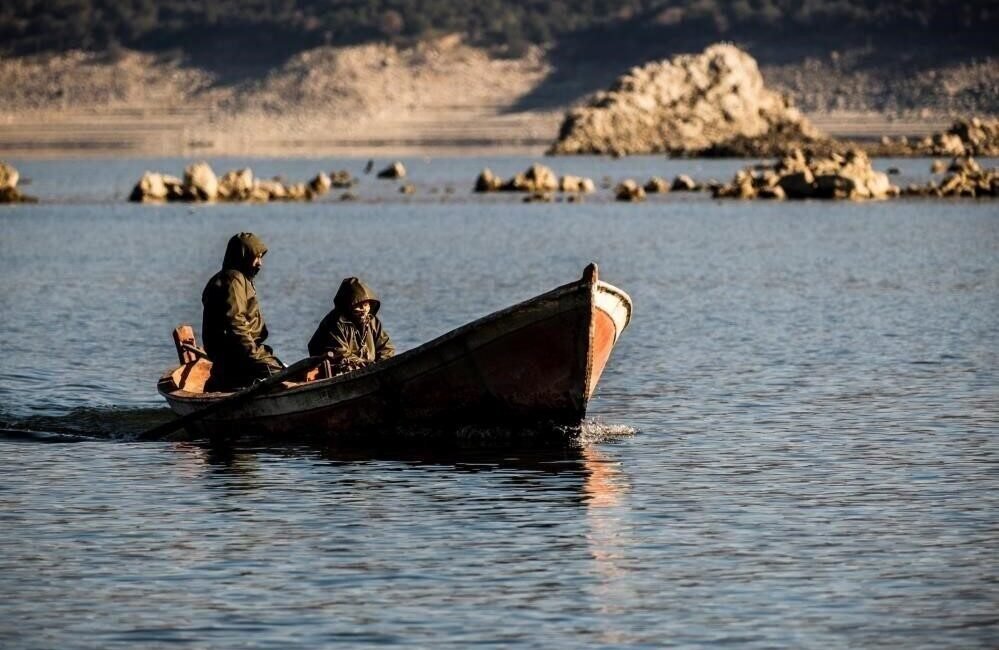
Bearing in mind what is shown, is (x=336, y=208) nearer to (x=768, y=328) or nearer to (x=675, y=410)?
(x=768, y=328)

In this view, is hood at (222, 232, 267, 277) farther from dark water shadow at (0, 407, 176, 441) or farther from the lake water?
dark water shadow at (0, 407, 176, 441)

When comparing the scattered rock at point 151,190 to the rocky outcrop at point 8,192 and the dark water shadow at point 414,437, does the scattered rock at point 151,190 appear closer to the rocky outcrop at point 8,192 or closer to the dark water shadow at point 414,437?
the rocky outcrop at point 8,192

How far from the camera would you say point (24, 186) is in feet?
479

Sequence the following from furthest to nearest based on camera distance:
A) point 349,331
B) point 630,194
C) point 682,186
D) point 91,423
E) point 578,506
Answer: point 682,186 → point 630,194 → point 91,423 → point 349,331 → point 578,506

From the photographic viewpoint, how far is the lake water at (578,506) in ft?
49.4

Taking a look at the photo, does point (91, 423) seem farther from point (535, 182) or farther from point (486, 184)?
point (486, 184)

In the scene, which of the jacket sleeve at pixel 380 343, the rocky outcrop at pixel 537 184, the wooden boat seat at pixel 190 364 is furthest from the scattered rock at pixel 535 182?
the jacket sleeve at pixel 380 343

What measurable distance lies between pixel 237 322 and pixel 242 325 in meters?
0.10

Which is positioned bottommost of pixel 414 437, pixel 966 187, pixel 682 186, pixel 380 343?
pixel 414 437

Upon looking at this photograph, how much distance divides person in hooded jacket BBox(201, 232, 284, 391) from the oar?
2.28 feet

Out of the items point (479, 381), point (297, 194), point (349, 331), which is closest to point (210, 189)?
point (297, 194)

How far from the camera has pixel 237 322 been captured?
23.9 metres

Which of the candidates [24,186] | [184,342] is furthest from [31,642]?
[24,186]

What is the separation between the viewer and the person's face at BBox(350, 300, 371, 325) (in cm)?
2353
